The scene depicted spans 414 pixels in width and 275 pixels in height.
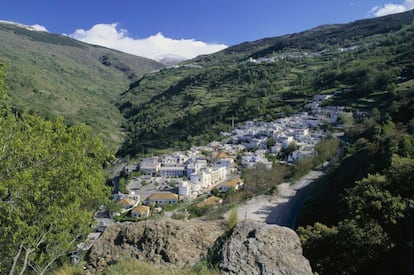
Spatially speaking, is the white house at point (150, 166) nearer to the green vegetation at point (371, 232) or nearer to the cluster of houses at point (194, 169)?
the cluster of houses at point (194, 169)

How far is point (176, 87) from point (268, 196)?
9116 centimetres

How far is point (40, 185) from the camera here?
5180 mm

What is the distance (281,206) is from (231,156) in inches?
830

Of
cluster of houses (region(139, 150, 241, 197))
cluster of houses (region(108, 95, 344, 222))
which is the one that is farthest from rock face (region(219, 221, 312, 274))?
cluster of houses (region(139, 150, 241, 197))

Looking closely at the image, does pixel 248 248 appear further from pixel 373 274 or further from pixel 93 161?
pixel 373 274

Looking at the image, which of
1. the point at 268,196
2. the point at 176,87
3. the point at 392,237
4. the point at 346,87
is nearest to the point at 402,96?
the point at 346,87

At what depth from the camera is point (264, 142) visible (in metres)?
46.9

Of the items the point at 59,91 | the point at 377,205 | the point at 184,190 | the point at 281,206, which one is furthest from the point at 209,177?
the point at 59,91

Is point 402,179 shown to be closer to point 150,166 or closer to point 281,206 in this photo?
point 281,206

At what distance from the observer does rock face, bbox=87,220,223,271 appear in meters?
5.27

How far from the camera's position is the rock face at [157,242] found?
5273 millimetres

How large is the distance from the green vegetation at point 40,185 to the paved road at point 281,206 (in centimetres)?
1396

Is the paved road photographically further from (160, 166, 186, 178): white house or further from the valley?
(160, 166, 186, 178): white house

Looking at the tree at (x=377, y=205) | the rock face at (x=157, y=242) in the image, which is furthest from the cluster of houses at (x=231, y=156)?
the rock face at (x=157, y=242)
